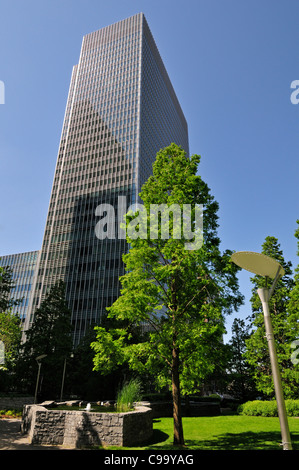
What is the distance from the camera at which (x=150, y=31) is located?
116 metres

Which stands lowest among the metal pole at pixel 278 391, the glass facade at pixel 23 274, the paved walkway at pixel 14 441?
the paved walkway at pixel 14 441

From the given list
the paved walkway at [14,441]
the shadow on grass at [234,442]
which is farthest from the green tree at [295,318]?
the paved walkway at [14,441]

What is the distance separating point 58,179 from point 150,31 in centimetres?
7110

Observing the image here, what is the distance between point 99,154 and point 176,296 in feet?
277

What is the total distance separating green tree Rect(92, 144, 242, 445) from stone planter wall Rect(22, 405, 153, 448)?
5.61 feet

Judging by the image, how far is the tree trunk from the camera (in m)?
10.8

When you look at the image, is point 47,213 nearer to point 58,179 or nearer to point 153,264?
point 58,179

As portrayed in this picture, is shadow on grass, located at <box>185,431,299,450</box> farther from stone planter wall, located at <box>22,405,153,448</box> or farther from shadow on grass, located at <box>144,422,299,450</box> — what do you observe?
stone planter wall, located at <box>22,405,153,448</box>

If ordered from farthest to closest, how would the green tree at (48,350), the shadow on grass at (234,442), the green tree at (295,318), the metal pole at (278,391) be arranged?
the green tree at (48,350), the green tree at (295,318), the shadow on grass at (234,442), the metal pole at (278,391)

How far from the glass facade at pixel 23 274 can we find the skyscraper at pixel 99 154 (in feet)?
77.2

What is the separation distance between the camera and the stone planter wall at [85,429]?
1085 centimetres

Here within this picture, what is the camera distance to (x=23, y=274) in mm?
105625

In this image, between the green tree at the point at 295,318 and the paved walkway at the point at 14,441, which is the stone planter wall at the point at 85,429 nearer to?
the paved walkway at the point at 14,441
